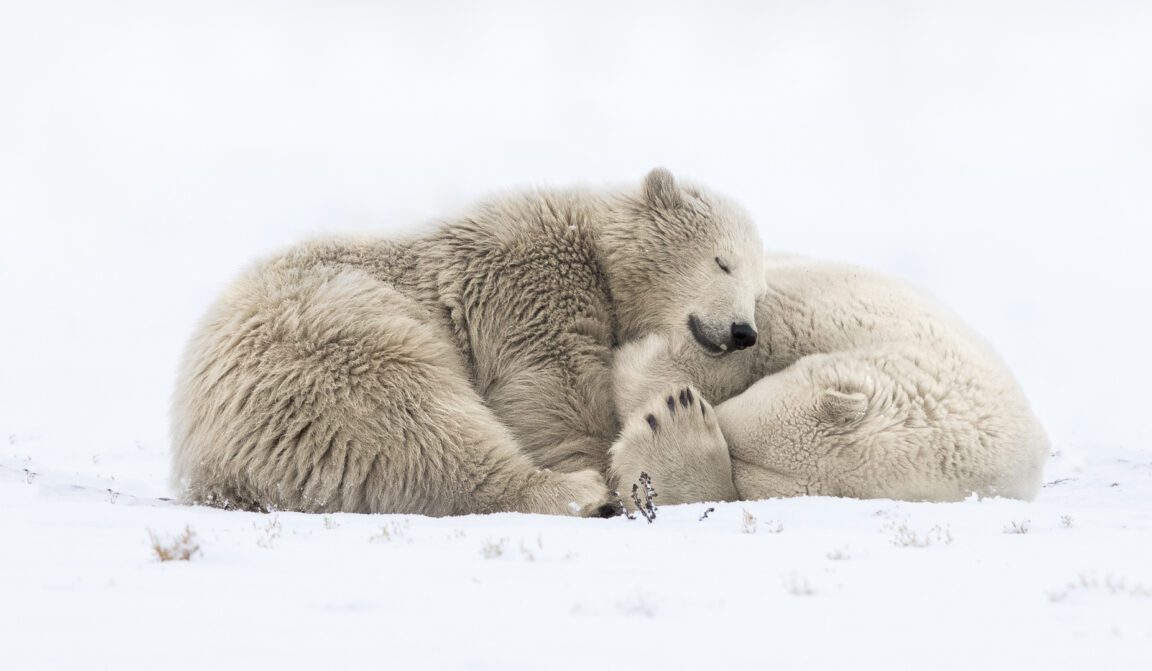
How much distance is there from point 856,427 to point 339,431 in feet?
8.75

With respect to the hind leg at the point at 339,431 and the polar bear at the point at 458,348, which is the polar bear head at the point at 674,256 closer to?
the polar bear at the point at 458,348

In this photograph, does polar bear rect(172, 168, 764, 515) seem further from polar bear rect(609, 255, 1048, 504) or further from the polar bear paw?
polar bear rect(609, 255, 1048, 504)

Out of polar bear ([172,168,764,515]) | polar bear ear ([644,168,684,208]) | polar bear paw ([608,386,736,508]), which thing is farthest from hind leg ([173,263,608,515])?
polar bear ear ([644,168,684,208])

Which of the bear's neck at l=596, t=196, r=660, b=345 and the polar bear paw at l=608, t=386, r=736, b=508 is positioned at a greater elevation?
the bear's neck at l=596, t=196, r=660, b=345

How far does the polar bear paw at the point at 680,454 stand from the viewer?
4.62 metres

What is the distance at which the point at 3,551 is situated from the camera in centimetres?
289

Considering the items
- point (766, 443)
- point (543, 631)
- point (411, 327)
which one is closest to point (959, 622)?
point (543, 631)

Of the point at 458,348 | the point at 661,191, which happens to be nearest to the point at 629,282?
the point at 661,191

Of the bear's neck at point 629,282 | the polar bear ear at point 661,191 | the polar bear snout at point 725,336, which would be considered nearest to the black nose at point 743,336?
the polar bear snout at point 725,336

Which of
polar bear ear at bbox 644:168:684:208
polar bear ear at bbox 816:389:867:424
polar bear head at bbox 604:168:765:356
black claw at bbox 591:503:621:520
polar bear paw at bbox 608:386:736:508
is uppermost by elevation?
polar bear ear at bbox 644:168:684:208

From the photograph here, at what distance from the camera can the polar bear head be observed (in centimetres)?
590

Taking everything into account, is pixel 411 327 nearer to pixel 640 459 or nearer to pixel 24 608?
pixel 640 459

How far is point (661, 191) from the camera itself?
244 inches

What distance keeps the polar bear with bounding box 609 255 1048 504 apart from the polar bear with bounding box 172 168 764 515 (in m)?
0.42
